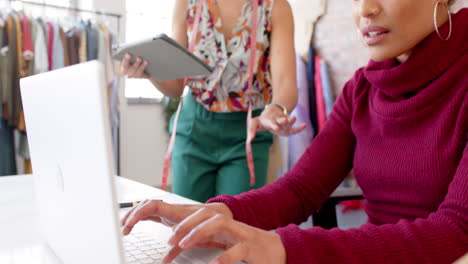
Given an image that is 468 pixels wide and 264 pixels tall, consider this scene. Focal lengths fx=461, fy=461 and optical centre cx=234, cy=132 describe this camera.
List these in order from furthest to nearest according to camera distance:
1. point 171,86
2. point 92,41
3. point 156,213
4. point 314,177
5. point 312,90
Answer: point 92,41 < point 312,90 < point 171,86 < point 314,177 < point 156,213

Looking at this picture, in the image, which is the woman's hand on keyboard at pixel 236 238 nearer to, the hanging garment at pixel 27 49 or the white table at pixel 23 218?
the white table at pixel 23 218

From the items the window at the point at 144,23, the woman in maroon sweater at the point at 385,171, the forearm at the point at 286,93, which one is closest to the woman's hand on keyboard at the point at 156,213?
the woman in maroon sweater at the point at 385,171

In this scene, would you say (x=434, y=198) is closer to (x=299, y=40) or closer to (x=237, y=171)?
(x=237, y=171)

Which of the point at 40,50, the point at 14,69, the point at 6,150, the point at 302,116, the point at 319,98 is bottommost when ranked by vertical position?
the point at 6,150

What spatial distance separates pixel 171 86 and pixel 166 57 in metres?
0.23

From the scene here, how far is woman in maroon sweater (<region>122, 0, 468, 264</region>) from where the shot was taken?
23.5 inches

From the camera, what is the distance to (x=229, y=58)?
144cm

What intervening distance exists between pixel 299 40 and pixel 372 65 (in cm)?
230

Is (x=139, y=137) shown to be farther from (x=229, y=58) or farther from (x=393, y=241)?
(x=393, y=241)

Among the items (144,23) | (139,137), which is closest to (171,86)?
(139,137)

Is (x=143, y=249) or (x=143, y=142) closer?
(x=143, y=249)

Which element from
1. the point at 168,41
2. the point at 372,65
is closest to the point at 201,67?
the point at 168,41

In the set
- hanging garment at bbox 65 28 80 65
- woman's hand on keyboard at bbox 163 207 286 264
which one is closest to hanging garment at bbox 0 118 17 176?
hanging garment at bbox 65 28 80 65

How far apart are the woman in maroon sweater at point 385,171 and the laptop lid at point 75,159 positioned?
107 millimetres
